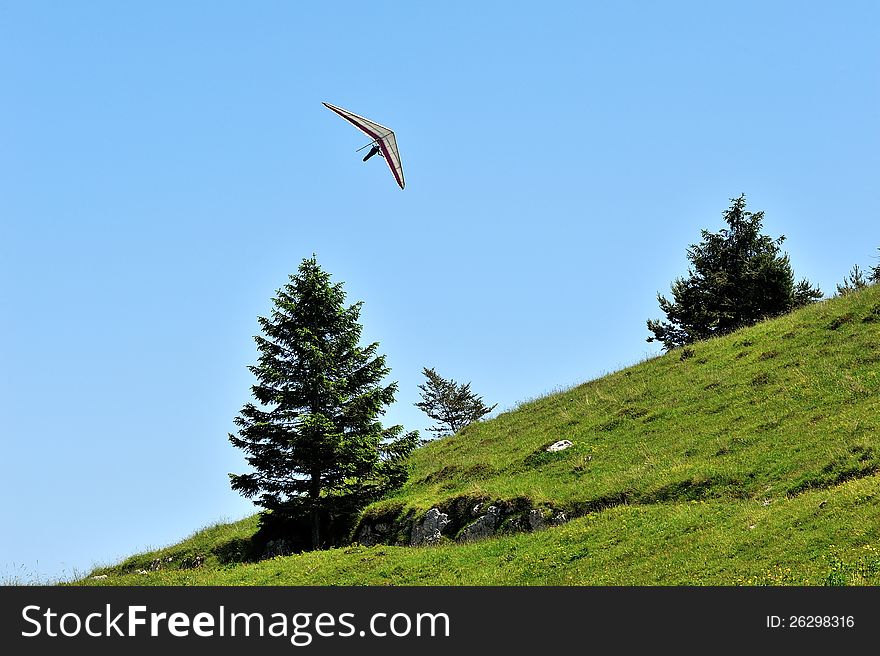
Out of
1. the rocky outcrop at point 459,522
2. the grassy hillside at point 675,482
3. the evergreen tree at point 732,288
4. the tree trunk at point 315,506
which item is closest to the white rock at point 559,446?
the grassy hillside at point 675,482

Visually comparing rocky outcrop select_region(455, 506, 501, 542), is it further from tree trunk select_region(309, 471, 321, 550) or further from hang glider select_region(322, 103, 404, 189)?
hang glider select_region(322, 103, 404, 189)

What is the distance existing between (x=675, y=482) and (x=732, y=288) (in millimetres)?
36364

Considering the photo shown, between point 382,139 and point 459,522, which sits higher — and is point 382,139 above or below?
above

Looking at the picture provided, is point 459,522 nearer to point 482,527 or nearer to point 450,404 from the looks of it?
point 482,527

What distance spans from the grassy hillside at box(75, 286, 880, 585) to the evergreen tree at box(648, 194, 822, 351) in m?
14.0

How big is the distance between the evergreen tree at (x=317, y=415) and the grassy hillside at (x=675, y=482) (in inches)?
85.1

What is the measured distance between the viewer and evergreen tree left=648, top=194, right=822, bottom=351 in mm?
62719

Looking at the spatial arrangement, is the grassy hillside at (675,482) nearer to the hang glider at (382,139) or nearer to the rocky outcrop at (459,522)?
the rocky outcrop at (459,522)

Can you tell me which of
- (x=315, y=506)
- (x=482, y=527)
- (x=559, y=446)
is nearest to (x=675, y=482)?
(x=482, y=527)

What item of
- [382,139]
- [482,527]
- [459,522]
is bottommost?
[482,527]

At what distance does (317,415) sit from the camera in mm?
38469

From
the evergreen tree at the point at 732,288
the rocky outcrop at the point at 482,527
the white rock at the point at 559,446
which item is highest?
the evergreen tree at the point at 732,288

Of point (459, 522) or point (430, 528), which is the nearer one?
point (459, 522)

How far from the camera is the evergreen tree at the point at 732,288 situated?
2469 inches
